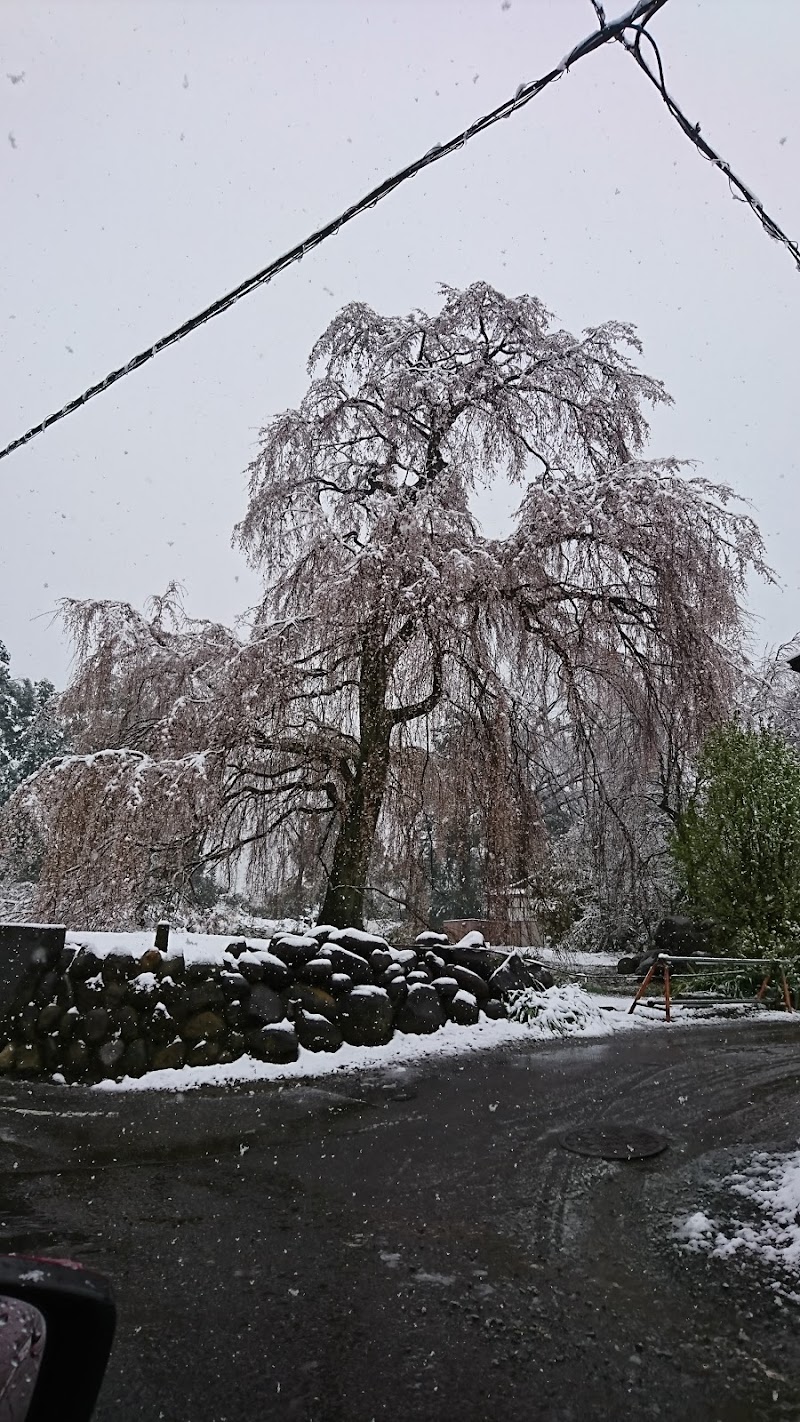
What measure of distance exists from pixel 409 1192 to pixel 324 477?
940 centimetres

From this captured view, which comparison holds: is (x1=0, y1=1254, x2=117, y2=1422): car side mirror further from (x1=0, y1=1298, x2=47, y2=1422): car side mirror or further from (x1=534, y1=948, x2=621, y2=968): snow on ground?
(x1=534, y1=948, x2=621, y2=968): snow on ground

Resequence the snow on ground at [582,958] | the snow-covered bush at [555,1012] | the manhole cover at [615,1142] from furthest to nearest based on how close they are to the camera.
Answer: the snow on ground at [582,958] → the snow-covered bush at [555,1012] → the manhole cover at [615,1142]

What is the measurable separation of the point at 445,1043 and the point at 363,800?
2821 millimetres

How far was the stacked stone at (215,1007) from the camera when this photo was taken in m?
5.91

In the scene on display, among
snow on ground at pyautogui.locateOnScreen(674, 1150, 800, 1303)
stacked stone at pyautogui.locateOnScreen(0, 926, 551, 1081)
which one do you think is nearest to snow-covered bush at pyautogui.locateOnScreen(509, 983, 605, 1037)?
stacked stone at pyautogui.locateOnScreen(0, 926, 551, 1081)

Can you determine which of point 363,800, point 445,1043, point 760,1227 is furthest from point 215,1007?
point 760,1227

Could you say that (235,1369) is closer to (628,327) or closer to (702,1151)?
(702,1151)

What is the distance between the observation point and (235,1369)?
7.11 ft

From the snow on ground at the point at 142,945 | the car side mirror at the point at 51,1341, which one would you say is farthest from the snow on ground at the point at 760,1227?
the snow on ground at the point at 142,945

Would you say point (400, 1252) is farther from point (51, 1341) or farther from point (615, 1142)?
point (51, 1341)

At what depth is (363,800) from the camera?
9.05 metres

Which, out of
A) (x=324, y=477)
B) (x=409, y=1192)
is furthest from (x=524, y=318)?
(x=409, y=1192)

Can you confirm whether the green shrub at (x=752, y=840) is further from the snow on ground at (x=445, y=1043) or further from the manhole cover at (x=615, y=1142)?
the manhole cover at (x=615, y=1142)

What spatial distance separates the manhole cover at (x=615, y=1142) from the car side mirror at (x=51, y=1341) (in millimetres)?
3693
